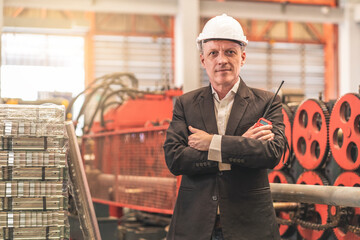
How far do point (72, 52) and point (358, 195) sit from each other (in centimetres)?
1336

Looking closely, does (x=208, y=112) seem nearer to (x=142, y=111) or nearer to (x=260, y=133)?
(x=260, y=133)

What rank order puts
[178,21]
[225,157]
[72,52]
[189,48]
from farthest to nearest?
[72,52] → [178,21] → [189,48] → [225,157]

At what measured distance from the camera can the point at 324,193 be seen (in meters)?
3.18

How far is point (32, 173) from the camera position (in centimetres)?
267

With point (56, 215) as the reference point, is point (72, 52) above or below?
above

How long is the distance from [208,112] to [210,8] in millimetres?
9899

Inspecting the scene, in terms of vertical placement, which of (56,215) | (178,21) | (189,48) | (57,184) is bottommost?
(56,215)

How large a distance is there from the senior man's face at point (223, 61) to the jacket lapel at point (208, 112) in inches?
2.9

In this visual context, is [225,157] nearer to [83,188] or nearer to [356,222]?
[83,188]

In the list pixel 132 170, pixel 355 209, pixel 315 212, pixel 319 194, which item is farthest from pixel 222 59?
pixel 132 170

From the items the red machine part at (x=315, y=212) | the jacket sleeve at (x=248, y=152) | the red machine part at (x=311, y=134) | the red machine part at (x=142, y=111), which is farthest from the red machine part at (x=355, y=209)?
the red machine part at (x=142, y=111)

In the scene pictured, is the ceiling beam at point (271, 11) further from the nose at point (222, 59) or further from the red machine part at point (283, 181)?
the nose at point (222, 59)

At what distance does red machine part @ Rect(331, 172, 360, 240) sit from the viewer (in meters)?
3.47

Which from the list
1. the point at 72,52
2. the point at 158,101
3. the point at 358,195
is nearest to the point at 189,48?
the point at 158,101
